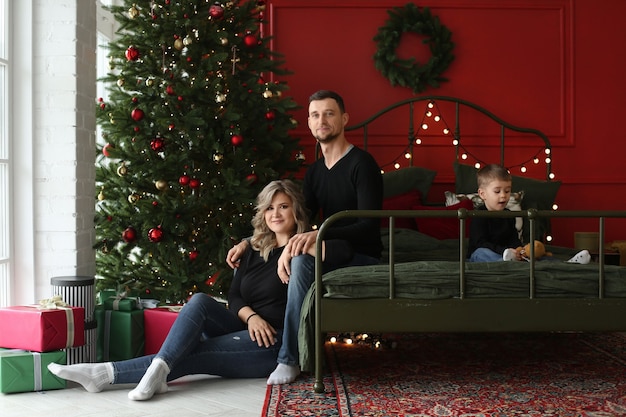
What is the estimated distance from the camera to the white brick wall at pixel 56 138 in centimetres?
374

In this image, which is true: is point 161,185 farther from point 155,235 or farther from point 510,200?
point 510,200

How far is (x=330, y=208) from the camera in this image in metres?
3.65

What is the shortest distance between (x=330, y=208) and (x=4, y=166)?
1552 millimetres

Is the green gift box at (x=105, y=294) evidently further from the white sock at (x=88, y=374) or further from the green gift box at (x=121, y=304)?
the white sock at (x=88, y=374)

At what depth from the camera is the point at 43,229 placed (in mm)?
3775

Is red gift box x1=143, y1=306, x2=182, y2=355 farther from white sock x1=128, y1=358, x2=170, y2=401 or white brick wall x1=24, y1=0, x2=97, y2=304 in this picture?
white sock x1=128, y1=358, x2=170, y2=401

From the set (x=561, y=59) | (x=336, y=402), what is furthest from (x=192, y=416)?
(x=561, y=59)

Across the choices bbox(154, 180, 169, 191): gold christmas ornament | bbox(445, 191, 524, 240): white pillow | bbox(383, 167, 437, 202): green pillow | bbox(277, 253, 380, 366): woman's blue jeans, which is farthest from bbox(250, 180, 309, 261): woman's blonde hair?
bbox(383, 167, 437, 202): green pillow

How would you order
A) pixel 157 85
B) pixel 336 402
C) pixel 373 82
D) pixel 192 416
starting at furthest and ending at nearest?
pixel 373 82, pixel 157 85, pixel 336 402, pixel 192 416

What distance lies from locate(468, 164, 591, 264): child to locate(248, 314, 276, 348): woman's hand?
1.10 m

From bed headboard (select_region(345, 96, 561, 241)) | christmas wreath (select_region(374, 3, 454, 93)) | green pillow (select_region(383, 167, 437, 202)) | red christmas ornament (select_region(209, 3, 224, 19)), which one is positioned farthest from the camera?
christmas wreath (select_region(374, 3, 454, 93))

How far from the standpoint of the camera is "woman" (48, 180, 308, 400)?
10.1ft

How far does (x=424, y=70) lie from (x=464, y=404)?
2.93 meters

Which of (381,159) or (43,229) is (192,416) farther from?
A: (381,159)
